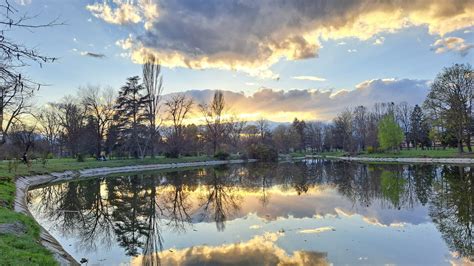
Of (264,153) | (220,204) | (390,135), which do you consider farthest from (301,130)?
(220,204)

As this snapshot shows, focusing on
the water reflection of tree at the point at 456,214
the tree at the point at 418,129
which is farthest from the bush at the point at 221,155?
the water reflection of tree at the point at 456,214

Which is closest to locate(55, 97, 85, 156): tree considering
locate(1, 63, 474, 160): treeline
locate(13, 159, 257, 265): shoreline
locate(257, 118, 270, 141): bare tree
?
locate(1, 63, 474, 160): treeline

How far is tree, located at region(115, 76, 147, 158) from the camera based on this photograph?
55.1 metres

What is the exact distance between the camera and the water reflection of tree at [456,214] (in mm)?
9409

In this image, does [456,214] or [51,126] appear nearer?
[456,214]

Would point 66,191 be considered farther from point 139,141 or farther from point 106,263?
point 139,141

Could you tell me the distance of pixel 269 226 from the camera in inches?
487

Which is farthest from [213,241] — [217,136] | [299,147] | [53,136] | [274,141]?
[299,147]

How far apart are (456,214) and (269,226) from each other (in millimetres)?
7171

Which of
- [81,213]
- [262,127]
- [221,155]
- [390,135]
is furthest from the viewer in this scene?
[262,127]

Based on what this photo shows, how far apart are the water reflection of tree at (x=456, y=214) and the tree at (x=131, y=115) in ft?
147

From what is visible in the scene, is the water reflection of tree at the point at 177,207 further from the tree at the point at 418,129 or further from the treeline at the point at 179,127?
the tree at the point at 418,129

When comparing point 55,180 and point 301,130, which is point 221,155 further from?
point 301,130

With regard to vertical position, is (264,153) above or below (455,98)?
below
